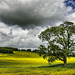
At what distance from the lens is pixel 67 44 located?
97.1ft

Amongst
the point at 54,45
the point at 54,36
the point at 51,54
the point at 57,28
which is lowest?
the point at 51,54

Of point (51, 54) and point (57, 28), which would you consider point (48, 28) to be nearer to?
Result: point (57, 28)

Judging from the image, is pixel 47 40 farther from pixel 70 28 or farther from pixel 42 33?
pixel 70 28

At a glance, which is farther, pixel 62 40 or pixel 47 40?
pixel 47 40

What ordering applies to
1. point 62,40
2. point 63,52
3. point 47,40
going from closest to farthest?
point 63,52 < point 62,40 < point 47,40

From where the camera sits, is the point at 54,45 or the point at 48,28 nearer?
the point at 54,45

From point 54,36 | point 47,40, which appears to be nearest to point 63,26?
point 54,36

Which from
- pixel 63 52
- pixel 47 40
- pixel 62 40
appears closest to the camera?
pixel 63 52

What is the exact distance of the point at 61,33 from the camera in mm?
29922

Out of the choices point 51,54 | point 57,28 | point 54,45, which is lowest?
point 51,54

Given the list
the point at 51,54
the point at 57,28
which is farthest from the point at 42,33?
the point at 51,54

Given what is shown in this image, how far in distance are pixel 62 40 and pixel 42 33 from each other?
708 cm

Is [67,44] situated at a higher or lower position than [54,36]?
lower

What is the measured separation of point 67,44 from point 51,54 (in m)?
6.14
